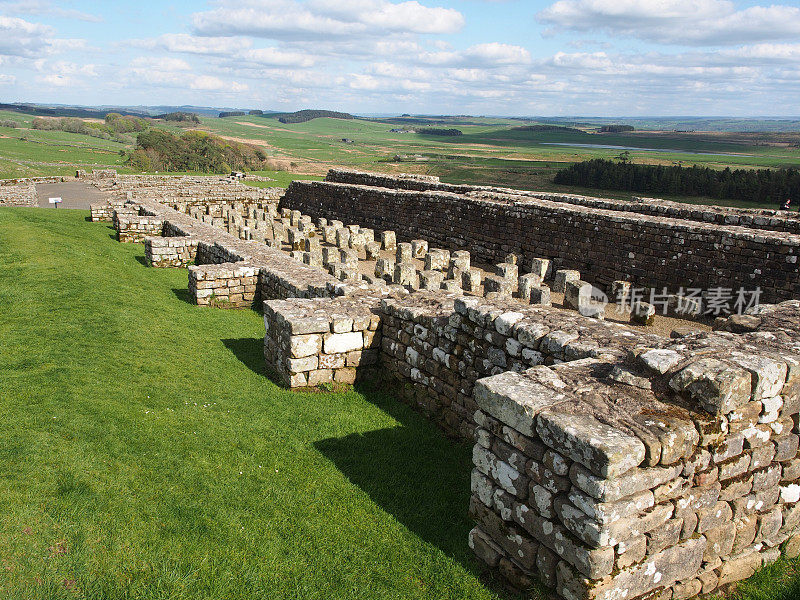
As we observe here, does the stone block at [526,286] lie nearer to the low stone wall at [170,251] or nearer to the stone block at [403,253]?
the stone block at [403,253]

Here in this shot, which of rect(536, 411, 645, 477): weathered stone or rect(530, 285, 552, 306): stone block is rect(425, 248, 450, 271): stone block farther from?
rect(536, 411, 645, 477): weathered stone

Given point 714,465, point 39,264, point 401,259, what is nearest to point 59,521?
point 714,465

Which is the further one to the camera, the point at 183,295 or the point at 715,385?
the point at 183,295

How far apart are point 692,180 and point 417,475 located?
4766 centimetres

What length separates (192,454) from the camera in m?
5.53

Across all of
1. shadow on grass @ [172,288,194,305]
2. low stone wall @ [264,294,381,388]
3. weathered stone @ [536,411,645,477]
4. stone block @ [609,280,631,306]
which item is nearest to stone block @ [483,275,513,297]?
stone block @ [609,280,631,306]

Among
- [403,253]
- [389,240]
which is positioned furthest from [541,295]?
[389,240]

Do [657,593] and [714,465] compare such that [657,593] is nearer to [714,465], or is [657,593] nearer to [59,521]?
[714,465]

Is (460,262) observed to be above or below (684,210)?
below

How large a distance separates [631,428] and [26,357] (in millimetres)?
7577

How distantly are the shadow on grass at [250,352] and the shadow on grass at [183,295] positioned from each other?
3.07 m

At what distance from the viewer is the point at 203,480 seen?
514 centimetres

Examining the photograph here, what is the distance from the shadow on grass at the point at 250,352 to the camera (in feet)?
27.4

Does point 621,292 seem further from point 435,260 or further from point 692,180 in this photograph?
point 692,180
